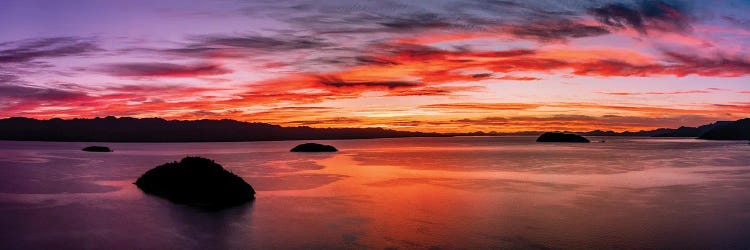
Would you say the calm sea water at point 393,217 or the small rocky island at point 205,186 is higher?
the small rocky island at point 205,186

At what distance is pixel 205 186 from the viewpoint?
30703 millimetres

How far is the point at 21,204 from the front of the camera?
31781mm

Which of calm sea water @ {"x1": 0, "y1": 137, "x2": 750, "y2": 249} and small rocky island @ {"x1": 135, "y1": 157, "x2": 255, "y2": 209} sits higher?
small rocky island @ {"x1": 135, "y1": 157, "x2": 255, "y2": 209}

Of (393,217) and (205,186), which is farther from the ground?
(205,186)

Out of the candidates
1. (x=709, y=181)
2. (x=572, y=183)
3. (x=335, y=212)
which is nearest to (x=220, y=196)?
(x=335, y=212)

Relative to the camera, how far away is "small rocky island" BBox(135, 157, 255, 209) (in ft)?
99.3

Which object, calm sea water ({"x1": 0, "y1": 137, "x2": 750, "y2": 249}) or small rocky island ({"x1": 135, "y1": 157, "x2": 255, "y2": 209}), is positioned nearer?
→ calm sea water ({"x1": 0, "y1": 137, "x2": 750, "y2": 249})

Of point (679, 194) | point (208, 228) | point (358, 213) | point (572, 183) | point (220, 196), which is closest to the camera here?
point (208, 228)

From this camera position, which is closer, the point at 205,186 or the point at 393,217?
the point at 393,217

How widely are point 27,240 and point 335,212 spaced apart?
565 inches

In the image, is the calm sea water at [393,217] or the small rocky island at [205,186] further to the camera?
the small rocky island at [205,186]

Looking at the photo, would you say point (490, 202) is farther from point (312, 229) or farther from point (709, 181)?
point (709, 181)

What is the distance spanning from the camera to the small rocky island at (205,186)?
30.3m

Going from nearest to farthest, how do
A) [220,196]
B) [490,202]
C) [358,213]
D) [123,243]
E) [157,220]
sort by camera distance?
[123,243], [157,220], [358,213], [220,196], [490,202]
